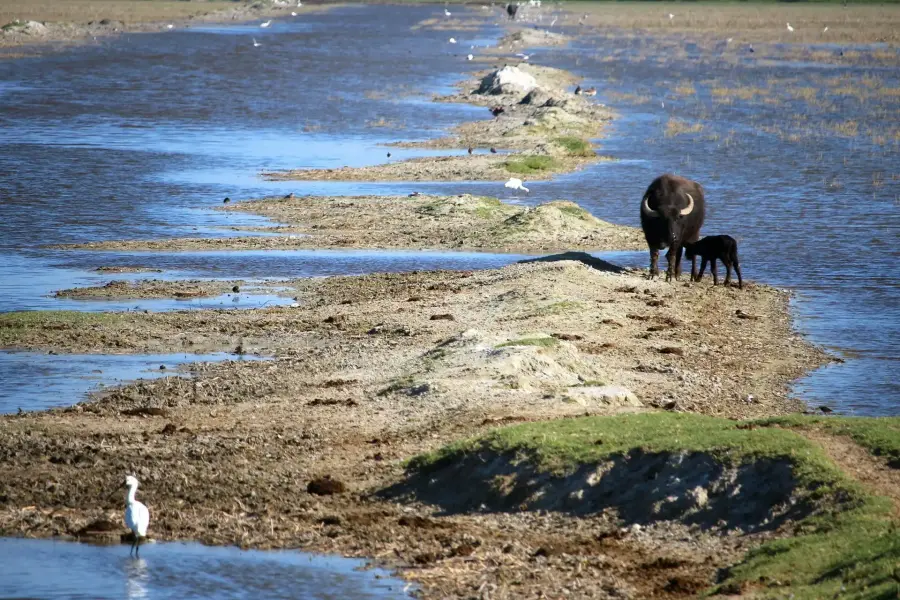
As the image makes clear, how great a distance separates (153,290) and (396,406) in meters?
8.31

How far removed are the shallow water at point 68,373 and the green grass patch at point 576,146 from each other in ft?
82.0

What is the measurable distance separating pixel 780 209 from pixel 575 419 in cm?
2015

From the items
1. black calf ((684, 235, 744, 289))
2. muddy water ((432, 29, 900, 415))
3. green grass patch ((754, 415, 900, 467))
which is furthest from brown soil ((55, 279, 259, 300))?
green grass patch ((754, 415, 900, 467))

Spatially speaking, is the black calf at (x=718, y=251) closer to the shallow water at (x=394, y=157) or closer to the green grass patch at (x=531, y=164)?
the shallow water at (x=394, y=157)

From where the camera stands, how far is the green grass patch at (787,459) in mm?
9547

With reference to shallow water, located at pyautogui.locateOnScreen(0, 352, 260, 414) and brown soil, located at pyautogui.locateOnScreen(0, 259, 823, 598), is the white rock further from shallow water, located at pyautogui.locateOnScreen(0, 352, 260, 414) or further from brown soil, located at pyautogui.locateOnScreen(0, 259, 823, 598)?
shallow water, located at pyautogui.locateOnScreen(0, 352, 260, 414)

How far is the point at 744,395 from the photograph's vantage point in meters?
16.5

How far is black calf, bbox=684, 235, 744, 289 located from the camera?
2333cm

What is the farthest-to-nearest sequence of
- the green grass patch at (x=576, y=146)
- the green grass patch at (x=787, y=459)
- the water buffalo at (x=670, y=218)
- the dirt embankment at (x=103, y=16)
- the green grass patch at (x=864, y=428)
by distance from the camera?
the dirt embankment at (x=103, y=16) < the green grass patch at (x=576, y=146) < the water buffalo at (x=670, y=218) < the green grass patch at (x=864, y=428) < the green grass patch at (x=787, y=459)

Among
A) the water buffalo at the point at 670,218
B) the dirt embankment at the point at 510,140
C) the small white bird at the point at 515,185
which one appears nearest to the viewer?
the water buffalo at the point at 670,218

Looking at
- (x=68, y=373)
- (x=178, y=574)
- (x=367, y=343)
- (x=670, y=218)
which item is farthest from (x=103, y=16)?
(x=178, y=574)

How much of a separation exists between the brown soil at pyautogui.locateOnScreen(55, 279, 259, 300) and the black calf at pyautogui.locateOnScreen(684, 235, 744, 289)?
7120mm

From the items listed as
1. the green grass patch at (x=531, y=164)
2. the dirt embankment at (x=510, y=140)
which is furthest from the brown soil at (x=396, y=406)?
the green grass patch at (x=531, y=164)

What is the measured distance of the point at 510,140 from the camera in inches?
1729
